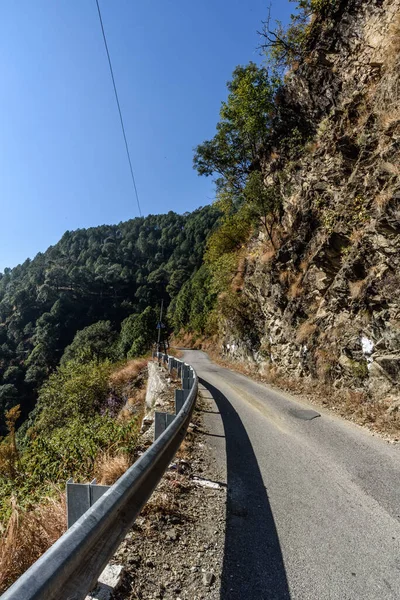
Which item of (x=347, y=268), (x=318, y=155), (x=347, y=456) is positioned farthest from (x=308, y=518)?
(x=318, y=155)

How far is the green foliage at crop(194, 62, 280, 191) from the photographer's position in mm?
18966

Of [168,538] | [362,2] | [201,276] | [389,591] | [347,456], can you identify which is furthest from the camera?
[201,276]

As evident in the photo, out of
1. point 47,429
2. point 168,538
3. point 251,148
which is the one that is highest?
point 251,148

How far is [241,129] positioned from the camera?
20.5 meters

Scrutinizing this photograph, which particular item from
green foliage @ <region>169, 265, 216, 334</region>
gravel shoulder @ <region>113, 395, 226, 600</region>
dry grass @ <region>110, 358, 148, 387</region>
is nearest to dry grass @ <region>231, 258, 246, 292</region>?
dry grass @ <region>110, 358, 148, 387</region>

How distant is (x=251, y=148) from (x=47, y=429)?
872 inches

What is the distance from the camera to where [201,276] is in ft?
224

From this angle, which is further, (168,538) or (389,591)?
(168,538)

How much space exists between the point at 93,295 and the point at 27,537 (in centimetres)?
11102

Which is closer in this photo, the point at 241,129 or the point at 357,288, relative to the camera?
the point at 357,288

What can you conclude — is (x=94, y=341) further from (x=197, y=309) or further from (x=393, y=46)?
(x=393, y=46)

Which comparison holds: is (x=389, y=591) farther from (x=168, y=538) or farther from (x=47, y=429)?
(x=47, y=429)

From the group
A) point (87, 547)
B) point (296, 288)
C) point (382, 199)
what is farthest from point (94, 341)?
point (87, 547)

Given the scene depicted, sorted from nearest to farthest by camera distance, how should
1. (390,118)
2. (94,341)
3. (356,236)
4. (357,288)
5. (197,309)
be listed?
(390,118) < (357,288) < (356,236) < (197,309) < (94,341)
